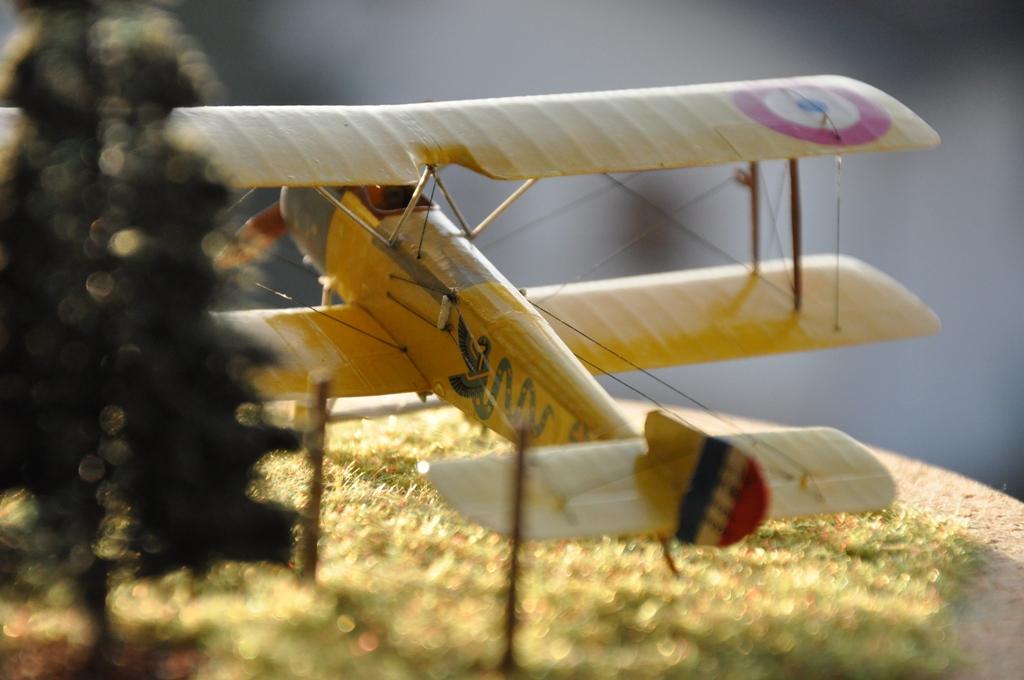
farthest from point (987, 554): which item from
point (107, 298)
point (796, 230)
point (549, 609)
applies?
point (107, 298)

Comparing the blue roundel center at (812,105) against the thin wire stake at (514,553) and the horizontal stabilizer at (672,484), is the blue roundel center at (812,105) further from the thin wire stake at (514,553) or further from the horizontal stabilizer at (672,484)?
the thin wire stake at (514,553)

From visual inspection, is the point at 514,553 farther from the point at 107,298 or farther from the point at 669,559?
the point at 107,298

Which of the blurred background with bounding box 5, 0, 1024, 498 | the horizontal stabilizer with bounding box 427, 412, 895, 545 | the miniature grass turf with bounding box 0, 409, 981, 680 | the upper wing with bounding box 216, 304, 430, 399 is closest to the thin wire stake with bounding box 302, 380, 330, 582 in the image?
the miniature grass turf with bounding box 0, 409, 981, 680

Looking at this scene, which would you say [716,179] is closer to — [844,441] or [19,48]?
[844,441]

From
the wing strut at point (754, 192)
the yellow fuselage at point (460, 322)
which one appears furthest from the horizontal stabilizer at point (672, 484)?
the wing strut at point (754, 192)

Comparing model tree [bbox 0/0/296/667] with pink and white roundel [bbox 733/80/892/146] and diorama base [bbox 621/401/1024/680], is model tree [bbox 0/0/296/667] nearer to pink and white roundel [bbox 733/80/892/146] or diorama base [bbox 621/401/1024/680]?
diorama base [bbox 621/401/1024/680]
